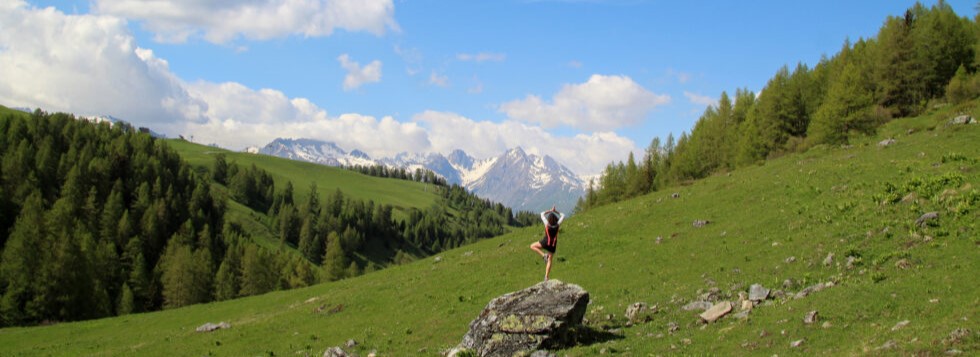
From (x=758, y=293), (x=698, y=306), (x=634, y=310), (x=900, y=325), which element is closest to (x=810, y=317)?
(x=900, y=325)

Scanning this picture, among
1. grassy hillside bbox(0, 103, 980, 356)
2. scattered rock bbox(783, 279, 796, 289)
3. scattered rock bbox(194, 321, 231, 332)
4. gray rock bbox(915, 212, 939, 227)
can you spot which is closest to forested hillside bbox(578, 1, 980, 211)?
grassy hillside bbox(0, 103, 980, 356)

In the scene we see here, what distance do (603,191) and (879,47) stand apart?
49.2 metres

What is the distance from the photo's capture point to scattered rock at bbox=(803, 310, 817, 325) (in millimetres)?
16688

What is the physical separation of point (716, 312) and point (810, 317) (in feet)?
11.8

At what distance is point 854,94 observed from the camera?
6125 cm

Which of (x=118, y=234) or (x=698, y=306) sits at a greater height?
(x=698, y=306)

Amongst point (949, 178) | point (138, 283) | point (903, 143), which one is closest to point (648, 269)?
point (949, 178)

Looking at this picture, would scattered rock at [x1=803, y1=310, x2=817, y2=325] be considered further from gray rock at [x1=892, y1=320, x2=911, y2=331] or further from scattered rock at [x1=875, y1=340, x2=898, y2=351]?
scattered rock at [x1=875, y1=340, x2=898, y2=351]

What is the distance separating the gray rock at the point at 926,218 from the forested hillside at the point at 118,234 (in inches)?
3526

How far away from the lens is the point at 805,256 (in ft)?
85.6

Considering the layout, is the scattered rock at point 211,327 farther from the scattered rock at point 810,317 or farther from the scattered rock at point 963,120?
the scattered rock at point 963,120

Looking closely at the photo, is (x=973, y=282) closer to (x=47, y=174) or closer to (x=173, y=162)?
(x=47, y=174)

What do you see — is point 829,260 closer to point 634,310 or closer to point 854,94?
point 634,310

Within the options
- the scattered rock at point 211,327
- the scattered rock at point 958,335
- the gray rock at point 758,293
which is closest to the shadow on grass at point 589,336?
the gray rock at point 758,293
